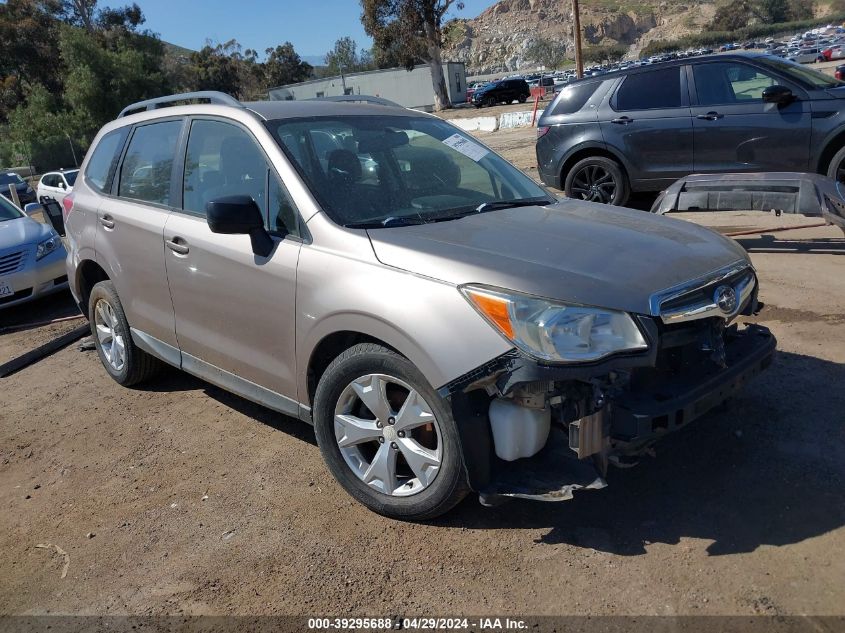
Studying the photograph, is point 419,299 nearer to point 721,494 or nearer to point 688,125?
point 721,494

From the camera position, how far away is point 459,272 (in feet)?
9.65

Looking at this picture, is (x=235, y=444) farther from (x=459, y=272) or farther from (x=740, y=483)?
(x=740, y=483)

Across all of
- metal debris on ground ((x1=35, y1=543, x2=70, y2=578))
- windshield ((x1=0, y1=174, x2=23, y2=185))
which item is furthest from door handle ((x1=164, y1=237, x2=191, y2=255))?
windshield ((x1=0, y1=174, x2=23, y2=185))

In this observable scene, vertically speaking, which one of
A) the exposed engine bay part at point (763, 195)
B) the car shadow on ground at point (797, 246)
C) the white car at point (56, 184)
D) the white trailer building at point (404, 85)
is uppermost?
the white trailer building at point (404, 85)

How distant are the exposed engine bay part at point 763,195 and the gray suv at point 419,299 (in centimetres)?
262

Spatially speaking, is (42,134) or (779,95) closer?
(779,95)

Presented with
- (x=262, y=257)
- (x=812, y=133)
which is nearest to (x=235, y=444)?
(x=262, y=257)

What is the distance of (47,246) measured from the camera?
838 centimetres

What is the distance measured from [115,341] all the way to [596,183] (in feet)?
20.1

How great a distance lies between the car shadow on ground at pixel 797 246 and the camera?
7141 mm

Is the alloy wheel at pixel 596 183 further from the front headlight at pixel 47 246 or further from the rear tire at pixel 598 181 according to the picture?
the front headlight at pixel 47 246

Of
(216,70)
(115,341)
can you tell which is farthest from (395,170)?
(216,70)

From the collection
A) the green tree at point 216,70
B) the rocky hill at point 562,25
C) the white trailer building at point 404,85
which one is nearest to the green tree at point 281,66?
the green tree at point 216,70

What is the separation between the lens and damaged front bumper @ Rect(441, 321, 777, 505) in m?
2.77
